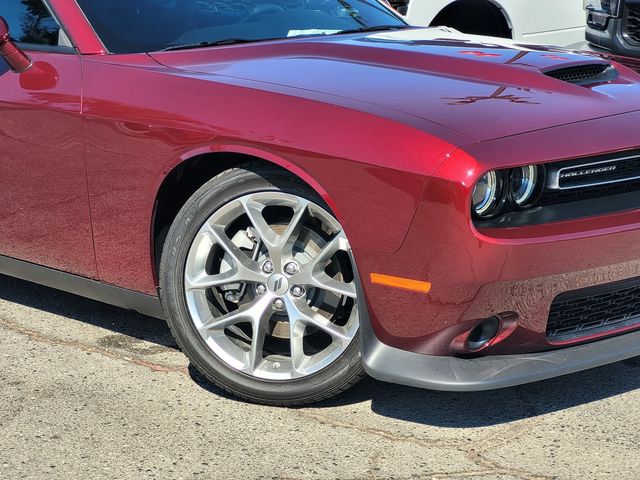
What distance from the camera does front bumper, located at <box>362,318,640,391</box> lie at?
3270mm

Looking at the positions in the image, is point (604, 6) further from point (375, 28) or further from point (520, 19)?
point (375, 28)

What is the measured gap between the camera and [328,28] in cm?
463

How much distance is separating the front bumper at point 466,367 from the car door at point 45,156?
→ 124 centimetres

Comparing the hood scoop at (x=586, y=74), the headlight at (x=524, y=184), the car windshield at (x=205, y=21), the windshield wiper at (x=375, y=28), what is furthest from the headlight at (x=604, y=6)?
the headlight at (x=524, y=184)

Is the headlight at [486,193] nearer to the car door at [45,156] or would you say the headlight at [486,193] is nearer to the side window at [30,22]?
the car door at [45,156]

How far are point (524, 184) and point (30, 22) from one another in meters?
2.10

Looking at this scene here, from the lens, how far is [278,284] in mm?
3576

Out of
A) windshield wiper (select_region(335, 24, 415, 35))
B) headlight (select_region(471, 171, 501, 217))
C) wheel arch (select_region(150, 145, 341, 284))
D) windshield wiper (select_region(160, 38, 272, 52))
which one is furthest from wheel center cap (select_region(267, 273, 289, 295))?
windshield wiper (select_region(335, 24, 415, 35))

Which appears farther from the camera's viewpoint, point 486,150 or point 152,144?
point 152,144

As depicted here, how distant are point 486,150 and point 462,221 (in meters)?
0.21

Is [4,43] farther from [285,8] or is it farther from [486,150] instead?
[486,150]

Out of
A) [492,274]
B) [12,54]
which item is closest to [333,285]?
[492,274]

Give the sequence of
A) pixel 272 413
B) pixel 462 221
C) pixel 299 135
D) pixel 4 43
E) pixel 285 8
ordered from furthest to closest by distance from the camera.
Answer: pixel 285 8, pixel 4 43, pixel 272 413, pixel 299 135, pixel 462 221

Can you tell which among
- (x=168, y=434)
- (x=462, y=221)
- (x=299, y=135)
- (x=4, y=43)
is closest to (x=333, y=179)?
(x=299, y=135)
